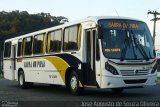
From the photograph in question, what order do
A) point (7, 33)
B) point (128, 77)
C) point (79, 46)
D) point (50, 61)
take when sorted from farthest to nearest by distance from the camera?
point (7, 33) → point (50, 61) → point (79, 46) → point (128, 77)

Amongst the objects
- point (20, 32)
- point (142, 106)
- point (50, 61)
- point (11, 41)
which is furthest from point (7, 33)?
point (142, 106)

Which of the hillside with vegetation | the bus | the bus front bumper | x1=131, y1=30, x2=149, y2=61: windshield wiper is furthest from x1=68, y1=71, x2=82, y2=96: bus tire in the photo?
the hillside with vegetation

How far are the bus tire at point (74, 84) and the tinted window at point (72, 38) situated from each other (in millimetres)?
1098

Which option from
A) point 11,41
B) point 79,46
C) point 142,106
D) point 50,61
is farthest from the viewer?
point 11,41

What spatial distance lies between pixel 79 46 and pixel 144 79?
9.43ft

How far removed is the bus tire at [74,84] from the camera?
17.1 metres

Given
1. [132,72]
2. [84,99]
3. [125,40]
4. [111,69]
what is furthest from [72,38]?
[132,72]

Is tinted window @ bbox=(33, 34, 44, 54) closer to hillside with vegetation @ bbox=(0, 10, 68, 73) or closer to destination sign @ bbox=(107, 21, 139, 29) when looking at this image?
destination sign @ bbox=(107, 21, 139, 29)

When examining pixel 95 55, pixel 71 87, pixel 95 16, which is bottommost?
pixel 71 87

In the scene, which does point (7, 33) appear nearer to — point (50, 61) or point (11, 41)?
point (11, 41)

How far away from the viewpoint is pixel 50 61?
1972cm

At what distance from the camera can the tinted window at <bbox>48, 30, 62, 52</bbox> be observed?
62.2 feet

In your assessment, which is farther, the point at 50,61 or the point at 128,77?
the point at 50,61

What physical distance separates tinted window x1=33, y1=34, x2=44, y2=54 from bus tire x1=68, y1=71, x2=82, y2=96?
368cm
